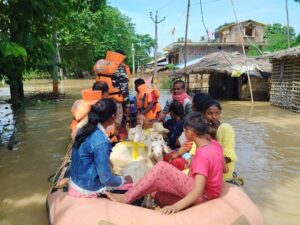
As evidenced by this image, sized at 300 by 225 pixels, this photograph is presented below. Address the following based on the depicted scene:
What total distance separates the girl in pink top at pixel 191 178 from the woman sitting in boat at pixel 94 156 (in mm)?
219

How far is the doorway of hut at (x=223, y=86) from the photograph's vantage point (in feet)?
62.2

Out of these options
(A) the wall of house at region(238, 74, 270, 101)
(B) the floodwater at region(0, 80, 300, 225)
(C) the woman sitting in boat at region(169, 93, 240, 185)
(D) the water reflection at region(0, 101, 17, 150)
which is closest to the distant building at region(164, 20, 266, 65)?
(A) the wall of house at region(238, 74, 270, 101)

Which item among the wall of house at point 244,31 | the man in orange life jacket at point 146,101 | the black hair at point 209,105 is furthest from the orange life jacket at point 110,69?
the wall of house at point 244,31

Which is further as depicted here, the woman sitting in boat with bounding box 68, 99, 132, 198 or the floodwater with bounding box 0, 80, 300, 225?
the floodwater with bounding box 0, 80, 300, 225

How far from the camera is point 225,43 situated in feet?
99.0

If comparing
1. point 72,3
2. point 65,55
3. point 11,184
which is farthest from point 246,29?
point 11,184

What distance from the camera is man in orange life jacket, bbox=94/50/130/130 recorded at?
5.44m

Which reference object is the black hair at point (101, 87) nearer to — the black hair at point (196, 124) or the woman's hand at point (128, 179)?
the woman's hand at point (128, 179)

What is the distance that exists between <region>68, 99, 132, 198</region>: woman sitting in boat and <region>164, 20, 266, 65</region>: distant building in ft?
87.8

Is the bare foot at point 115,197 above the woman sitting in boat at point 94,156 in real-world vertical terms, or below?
below

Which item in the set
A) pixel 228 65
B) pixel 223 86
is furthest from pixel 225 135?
pixel 223 86

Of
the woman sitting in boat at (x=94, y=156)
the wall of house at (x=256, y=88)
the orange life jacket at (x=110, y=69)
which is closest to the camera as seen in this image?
the woman sitting in boat at (x=94, y=156)

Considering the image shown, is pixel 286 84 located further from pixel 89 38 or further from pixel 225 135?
pixel 89 38

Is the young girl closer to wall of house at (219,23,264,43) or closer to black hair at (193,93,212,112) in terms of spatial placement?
black hair at (193,93,212,112)
